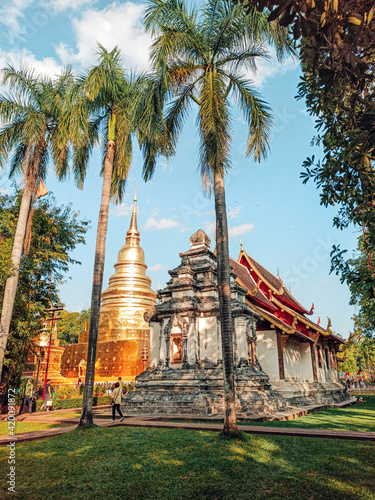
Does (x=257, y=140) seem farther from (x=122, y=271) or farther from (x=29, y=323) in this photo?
(x=122, y=271)

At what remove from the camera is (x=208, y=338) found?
50.8 ft

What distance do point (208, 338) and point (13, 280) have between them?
7.88 m

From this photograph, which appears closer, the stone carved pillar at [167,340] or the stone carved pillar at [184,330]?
the stone carved pillar at [184,330]

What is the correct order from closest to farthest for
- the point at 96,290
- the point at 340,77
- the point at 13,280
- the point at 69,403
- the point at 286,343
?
the point at 340,77 → the point at 96,290 → the point at 13,280 → the point at 286,343 → the point at 69,403

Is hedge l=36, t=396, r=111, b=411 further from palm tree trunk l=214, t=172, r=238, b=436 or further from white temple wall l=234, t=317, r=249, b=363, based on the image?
palm tree trunk l=214, t=172, r=238, b=436

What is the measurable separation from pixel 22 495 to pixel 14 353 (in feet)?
42.9

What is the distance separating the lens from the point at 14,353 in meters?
16.5

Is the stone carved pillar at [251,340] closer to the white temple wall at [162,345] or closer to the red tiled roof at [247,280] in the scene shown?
the red tiled roof at [247,280]

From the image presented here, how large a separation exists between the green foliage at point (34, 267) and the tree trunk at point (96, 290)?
4.90m

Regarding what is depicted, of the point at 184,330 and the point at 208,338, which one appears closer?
the point at 184,330

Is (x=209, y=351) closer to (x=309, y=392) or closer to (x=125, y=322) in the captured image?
(x=309, y=392)

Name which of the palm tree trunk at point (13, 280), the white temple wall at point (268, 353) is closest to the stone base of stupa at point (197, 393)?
the white temple wall at point (268, 353)

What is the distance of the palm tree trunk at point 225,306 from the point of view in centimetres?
794

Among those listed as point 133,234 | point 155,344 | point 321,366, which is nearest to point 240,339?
point 155,344
